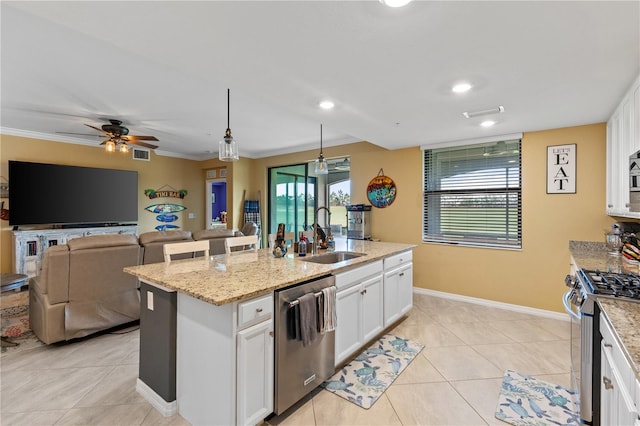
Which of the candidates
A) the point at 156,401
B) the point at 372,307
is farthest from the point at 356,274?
the point at 156,401

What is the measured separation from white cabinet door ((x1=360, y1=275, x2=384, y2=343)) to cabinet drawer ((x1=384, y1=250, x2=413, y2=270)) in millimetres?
207

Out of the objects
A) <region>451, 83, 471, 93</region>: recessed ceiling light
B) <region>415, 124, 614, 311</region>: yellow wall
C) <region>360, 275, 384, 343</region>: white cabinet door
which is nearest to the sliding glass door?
<region>415, 124, 614, 311</region>: yellow wall

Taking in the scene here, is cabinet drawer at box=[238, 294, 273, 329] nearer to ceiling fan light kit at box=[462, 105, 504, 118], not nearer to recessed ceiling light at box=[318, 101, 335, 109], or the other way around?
recessed ceiling light at box=[318, 101, 335, 109]

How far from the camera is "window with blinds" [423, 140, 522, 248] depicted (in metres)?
3.98

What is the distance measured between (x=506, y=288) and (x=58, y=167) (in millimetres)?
7528

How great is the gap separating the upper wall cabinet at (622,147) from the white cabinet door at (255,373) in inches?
110

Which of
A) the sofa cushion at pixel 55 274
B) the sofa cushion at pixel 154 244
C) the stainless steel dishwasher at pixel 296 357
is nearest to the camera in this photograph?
the stainless steel dishwasher at pixel 296 357

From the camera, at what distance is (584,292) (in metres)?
1.68

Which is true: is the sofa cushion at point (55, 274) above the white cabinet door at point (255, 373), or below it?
above

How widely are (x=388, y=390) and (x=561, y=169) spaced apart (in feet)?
11.1

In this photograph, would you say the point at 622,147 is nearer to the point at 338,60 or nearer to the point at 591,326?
the point at 591,326

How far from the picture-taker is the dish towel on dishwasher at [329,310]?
2104 millimetres

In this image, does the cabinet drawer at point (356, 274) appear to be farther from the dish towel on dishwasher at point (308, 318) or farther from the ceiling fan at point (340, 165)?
the ceiling fan at point (340, 165)

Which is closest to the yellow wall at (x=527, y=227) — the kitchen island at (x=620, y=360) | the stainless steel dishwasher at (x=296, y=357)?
the kitchen island at (x=620, y=360)
